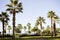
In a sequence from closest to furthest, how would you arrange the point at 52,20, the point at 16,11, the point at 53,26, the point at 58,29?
1. the point at 16,11
2. the point at 53,26
3. the point at 52,20
4. the point at 58,29

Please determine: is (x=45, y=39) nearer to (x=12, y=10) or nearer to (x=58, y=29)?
(x=12, y=10)

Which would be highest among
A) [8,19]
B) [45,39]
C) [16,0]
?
[16,0]

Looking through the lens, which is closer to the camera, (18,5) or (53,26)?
(18,5)

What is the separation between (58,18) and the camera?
74.1 metres

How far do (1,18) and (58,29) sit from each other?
44667 mm

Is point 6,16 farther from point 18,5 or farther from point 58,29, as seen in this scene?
point 58,29

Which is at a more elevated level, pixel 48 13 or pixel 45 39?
pixel 48 13

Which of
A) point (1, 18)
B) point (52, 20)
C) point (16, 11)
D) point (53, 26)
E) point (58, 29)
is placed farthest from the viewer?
point (58, 29)

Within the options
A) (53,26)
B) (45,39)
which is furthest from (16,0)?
(53,26)

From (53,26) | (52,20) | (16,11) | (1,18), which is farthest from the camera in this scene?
(52,20)

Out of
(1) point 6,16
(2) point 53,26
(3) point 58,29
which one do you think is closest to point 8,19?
(1) point 6,16

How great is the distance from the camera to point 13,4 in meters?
48.1

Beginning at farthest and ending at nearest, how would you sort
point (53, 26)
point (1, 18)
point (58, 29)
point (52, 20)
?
point (58, 29) < point (52, 20) < point (53, 26) < point (1, 18)

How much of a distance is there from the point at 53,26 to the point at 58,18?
171 inches
